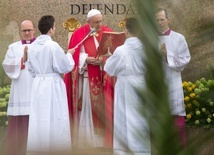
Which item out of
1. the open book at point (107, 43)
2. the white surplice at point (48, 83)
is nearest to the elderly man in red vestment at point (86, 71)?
the open book at point (107, 43)

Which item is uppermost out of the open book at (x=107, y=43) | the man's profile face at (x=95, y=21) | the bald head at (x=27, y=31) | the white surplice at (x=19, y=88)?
the man's profile face at (x=95, y=21)

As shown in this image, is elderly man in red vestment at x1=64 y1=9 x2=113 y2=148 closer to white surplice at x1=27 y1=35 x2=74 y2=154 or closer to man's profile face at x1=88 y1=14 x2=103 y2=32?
man's profile face at x1=88 y1=14 x2=103 y2=32

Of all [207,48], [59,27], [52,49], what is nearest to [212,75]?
[207,48]

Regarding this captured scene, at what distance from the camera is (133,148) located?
0.63 m

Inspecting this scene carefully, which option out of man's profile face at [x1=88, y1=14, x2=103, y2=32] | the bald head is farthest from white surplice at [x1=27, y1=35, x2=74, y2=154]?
man's profile face at [x1=88, y1=14, x2=103, y2=32]

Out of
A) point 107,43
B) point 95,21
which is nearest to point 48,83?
point 107,43

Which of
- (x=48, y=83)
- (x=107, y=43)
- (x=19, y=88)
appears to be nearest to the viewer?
(x=48, y=83)

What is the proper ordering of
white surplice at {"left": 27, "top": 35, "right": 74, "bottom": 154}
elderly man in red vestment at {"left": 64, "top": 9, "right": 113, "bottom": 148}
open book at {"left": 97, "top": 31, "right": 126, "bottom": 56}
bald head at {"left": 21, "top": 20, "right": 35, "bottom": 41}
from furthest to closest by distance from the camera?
elderly man in red vestment at {"left": 64, "top": 9, "right": 113, "bottom": 148}, bald head at {"left": 21, "top": 20, "right": 35, "bottom": 41}, open book at {"left": 97, "top": 31, "right": 126, "bottom": 56}, white surplice at {"left": 27, "top": 35, "right": 74, "bottom": 154}

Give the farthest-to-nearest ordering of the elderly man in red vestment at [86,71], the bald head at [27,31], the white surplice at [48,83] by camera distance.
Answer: the elderly man in red vestment at [86,71] < the bald head at [27,31] < the white surplice at [48,83]

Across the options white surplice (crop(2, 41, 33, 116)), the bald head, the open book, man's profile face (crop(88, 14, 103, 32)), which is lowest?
white surplice (crop(2, 41, 33, 116))

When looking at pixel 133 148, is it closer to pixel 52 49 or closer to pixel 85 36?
pixel 52 49

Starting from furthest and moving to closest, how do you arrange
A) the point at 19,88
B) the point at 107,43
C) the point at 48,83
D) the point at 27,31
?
the point at 19,88 → the point at 27,31 → the point at 107,43 → the point at 48,83

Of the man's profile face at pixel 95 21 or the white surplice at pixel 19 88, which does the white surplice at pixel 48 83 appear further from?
the man's profile face at pixel 95 21

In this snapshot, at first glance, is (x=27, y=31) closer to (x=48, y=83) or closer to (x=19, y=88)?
(x=19, y=88)
